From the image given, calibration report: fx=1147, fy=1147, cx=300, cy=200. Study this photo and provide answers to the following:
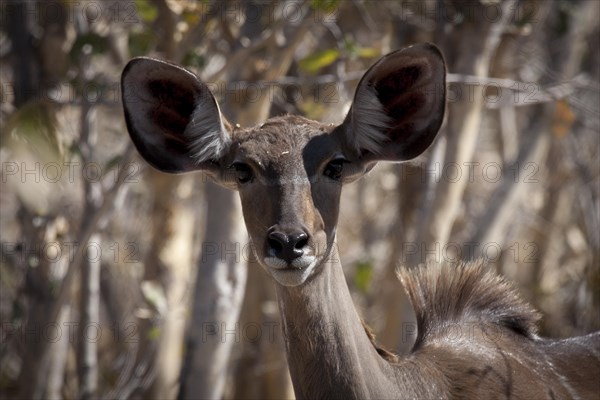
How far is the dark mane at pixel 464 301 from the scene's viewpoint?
5141mm

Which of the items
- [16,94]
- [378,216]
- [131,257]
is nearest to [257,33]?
[16,94]

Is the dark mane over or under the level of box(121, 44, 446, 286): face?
under

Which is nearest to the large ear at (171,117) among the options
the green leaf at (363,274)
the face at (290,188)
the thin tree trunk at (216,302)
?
the face at (290,188)

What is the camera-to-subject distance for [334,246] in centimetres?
452

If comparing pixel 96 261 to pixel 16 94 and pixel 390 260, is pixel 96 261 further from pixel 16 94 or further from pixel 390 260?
pixel 390 260

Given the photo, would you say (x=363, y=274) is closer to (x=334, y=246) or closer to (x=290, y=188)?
(x=334, y=246)

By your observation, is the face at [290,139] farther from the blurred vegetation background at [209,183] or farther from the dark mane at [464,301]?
the blurred vegetation background at [209,183]

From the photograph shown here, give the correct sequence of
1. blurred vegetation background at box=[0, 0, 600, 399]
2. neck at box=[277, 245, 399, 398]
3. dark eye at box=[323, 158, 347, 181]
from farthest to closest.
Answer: blurred vegetation background at box=[0, 0, 600, 399] → dark eye at box=[323, 158, 347, 181] → neck at box=[277, 245, 399, 398]

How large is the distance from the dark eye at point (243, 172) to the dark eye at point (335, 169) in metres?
0.30

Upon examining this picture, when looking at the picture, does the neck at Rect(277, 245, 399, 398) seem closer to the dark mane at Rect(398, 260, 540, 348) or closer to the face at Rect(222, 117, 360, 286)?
the face at Rect(222, 117, 360, 286)

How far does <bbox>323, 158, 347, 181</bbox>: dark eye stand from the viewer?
453cm

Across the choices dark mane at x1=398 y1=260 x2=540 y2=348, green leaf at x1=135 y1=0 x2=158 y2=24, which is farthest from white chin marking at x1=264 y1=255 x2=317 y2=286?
green leaf at x1=135 y1=0 x2=158 y2=24

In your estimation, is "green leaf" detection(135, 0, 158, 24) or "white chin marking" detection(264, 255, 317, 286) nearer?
"white chin marking" detection(264, 255, 317, 286)

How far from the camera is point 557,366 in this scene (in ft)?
16.6
